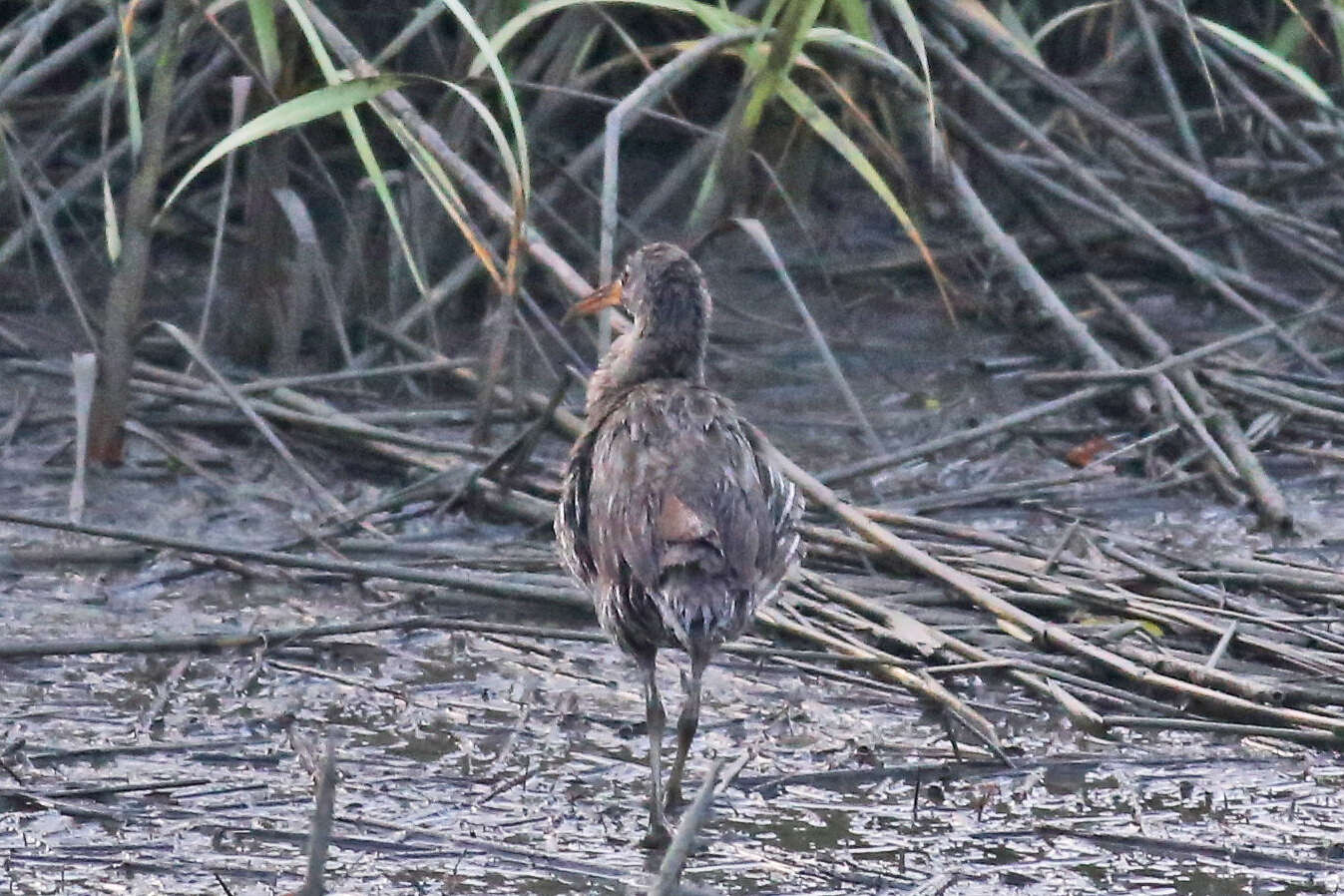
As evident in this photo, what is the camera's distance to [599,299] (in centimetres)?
468

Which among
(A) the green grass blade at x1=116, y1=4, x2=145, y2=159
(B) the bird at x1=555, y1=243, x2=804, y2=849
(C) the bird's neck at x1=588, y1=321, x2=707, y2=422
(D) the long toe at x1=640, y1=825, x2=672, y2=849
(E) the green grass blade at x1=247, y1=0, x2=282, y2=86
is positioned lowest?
(D) the long toe at x1=640, y1=825, x2=672, y2=849

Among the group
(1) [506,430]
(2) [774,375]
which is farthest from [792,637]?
(2) [774,375]

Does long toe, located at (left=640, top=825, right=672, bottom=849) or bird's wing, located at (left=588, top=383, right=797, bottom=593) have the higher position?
bird's wing, located at (left=588, top=383, right=797, bottom=593)

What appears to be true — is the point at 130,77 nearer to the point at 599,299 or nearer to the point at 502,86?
the point at 502,86

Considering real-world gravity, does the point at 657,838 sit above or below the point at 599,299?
below

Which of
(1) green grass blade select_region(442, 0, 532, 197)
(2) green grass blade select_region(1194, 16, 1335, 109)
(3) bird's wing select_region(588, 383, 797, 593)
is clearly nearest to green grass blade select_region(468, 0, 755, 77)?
(1) green grass blade select_region(442, 0, 532, 197)

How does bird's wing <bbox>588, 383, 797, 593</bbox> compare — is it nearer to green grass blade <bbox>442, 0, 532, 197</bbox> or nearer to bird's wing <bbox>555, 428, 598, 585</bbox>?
bird's wing <bbox>555, 428, 598, 585</bbox>

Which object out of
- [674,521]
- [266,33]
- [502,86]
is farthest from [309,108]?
[674,521]

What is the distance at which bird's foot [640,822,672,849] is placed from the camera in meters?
3.54

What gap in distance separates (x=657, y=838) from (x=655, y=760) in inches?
6.7

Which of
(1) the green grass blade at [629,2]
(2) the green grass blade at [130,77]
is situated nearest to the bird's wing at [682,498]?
(1) the green grass blade at [629,2]

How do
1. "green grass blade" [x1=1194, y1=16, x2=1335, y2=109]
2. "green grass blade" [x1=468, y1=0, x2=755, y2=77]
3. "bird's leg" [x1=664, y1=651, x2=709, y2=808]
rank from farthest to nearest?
"green grass blade" [x1=1194, y1=16, x2=1335, y2=109] → "green grass blade" [x1=468, y1=0, x2=755, y2=77] → "bird's leg" [x1=664, y1=651, x2=709, y2=808]

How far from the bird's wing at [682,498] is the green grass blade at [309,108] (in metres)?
0.94

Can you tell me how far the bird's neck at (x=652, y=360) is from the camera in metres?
4.34
